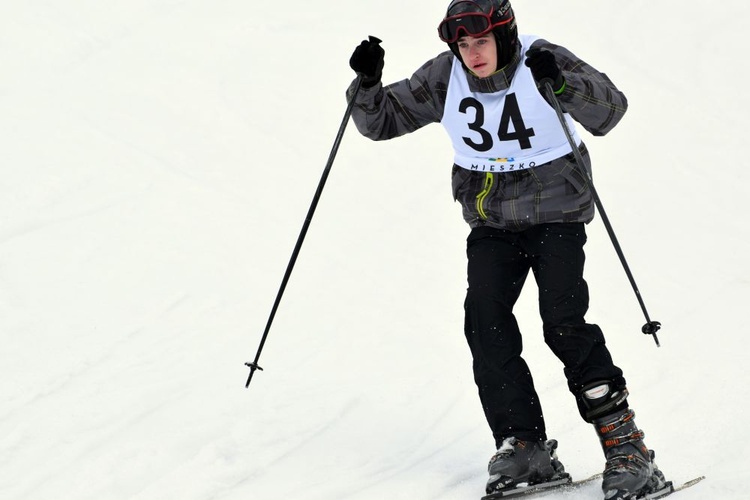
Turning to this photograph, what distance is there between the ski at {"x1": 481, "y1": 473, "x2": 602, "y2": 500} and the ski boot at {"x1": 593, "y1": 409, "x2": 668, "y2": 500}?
253 millimetres

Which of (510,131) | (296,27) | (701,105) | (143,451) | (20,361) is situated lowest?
(143,451)

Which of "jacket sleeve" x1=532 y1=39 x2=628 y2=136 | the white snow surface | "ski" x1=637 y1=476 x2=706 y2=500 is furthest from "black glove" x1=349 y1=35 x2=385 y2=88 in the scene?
"ski" x1=637 y1=476 x2=706 y2=500

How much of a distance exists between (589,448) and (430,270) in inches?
106

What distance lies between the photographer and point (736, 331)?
272 inches

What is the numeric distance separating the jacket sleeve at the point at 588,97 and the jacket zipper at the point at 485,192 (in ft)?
1.37

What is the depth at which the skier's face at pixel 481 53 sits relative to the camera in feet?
14.4

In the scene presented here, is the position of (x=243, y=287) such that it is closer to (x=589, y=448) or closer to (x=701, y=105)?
(x=589, y=448)

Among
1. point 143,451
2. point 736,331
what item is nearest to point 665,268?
point 736,331

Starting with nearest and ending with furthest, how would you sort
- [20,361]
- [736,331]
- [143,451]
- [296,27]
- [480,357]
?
[480,357] → [143,451] → [20,361] → [736,331] → [296,27]

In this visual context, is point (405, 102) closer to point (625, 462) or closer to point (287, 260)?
point (625, 462)

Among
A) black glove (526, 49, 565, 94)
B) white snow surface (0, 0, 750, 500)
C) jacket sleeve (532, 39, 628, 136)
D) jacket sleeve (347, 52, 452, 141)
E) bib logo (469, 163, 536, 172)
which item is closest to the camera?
black glove (526, 49, 565, 94)

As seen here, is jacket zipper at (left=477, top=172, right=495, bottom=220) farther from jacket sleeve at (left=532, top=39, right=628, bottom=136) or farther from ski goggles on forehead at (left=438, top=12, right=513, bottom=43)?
ski goggles on forehead at (left=438, top=12, right=513, bottom=43)

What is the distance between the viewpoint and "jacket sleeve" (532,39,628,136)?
4.29 meters

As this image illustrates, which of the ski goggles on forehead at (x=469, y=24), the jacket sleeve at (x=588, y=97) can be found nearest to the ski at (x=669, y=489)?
the jacket sleeve at (x=588, y=97)
